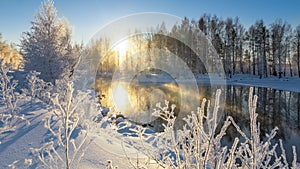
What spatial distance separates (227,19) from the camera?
43.4 meters

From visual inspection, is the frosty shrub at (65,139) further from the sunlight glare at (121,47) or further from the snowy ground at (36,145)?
the sunlight glare at (121,47)

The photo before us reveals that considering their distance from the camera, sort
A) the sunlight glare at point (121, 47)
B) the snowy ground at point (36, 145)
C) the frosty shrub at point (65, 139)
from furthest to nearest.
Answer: the sunlight glare at point (121, 47)
the snowy ground at point (36, 145)
the frosty shrub at point (65, 139)

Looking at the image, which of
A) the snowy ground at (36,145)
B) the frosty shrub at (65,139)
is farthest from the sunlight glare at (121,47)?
Answer: the snowy ground at (36,145)

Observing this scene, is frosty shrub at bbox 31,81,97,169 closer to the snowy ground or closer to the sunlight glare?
the snowy ground

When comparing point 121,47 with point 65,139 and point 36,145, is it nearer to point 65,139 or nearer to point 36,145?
point 36,145

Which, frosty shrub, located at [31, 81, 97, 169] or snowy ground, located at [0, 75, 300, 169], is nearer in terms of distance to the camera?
frosty shrub, located at [31, 81, 97, 169]

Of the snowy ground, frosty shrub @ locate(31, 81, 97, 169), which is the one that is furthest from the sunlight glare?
the snowy ground

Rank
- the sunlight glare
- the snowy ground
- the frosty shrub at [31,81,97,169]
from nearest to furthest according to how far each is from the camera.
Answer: the frosty shrub at [31,81,97,169] < the snowy ground < the sunlight glare

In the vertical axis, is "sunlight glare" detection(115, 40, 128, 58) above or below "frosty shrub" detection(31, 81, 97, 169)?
above

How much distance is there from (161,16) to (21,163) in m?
6.05

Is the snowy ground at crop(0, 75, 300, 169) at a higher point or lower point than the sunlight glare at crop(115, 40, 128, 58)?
lower

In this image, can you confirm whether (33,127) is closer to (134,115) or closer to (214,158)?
(214,158)

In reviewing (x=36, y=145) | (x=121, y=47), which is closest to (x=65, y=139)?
(x=36, y=145)

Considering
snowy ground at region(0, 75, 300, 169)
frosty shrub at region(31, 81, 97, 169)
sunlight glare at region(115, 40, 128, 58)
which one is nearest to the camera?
frosty shrub at region(31, 81, 97, 169)
